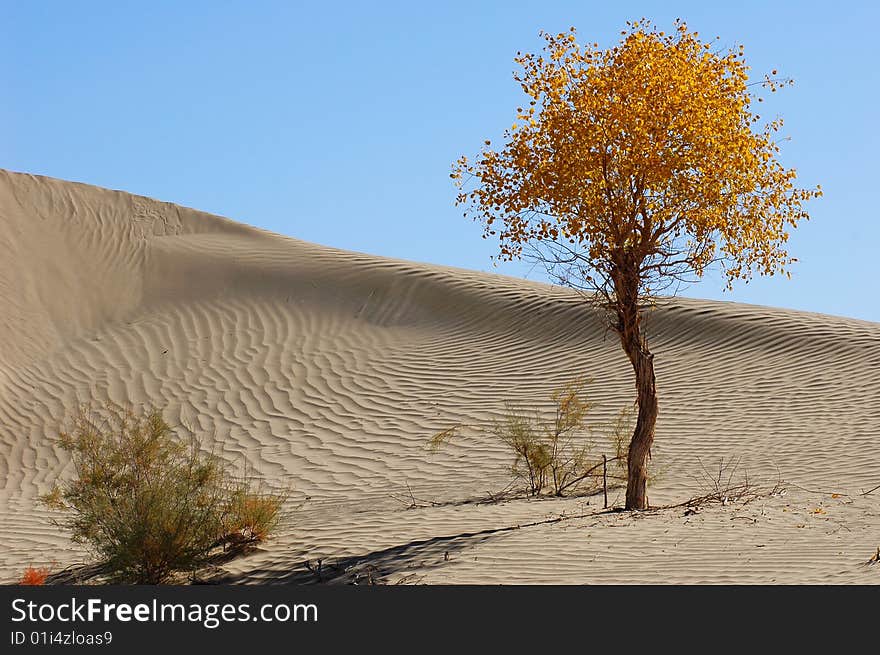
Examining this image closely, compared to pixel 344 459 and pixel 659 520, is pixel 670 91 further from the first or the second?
pixel 344 459

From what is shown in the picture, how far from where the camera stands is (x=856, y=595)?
20.1 ft

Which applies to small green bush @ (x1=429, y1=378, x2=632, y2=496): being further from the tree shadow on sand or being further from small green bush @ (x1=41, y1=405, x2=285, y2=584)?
small green bush @ (x1=41, y1=405, x2=285, y2=584)

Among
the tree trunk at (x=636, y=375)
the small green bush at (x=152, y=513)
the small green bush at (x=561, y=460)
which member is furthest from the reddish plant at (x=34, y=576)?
the tree trunk at (x=636, y=375)

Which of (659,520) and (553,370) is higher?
(553,370)

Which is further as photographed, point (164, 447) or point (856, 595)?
point (164, 447)

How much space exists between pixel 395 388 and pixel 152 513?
9880 mm

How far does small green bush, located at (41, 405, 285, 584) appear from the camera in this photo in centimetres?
854

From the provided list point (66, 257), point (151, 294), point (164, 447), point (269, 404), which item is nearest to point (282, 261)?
point (151, 294)

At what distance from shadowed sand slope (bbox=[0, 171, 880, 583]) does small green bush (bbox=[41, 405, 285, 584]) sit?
404 mm

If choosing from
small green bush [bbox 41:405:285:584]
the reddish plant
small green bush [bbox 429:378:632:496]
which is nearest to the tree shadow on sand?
small green bush [bbox 41:405:285:584]

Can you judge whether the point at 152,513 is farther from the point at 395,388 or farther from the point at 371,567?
the point at 395,388

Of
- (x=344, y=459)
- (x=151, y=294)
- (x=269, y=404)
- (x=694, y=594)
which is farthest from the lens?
(x=151, y=294)

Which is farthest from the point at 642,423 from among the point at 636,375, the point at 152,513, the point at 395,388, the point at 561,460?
the point at 395,388

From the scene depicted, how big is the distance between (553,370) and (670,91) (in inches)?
377
